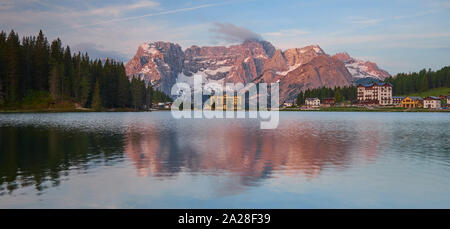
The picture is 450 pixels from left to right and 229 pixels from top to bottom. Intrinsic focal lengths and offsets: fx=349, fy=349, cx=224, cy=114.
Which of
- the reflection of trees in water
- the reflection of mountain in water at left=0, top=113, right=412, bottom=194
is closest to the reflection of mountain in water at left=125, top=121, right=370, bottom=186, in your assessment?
the reflection of mountain in water at left=0, top=113, right=412, bottom=194

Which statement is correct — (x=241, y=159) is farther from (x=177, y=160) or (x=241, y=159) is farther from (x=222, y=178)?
(x=222, y=178)

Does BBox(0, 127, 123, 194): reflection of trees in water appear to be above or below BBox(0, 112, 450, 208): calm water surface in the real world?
above

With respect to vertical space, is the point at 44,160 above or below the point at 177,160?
above

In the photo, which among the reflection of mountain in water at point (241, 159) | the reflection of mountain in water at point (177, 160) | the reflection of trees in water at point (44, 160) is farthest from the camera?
the reflection of mountain in water at point (241, 159)

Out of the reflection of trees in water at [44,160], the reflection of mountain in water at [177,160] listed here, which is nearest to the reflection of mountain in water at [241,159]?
the reflection of mountain in water at [177,160]

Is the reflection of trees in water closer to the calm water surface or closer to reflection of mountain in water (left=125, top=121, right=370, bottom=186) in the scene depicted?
the calm water surface

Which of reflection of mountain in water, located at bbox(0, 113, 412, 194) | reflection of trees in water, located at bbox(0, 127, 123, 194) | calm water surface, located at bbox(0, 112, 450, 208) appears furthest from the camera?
reflection of mountain in water, located at bbox(0, 113, 412, 194)

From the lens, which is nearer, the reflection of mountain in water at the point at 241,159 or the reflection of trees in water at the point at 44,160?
the reflection of trees in water at the point at 44,160

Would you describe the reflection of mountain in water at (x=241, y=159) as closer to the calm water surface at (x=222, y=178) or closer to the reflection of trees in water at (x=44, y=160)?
the calm water surface at (x=222, y=178)

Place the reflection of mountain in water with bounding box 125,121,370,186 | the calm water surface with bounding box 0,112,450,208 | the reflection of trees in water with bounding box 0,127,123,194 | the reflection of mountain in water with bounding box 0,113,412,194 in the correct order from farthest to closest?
the reflection of mountain in water with bounding box 125,121,370,186, the reflection of mountain in water with bounding box 0,113,412,194, the reflection of trees in water with bounding box 0,127,123,194, the calm water surface with bounding box 0,112,450,208

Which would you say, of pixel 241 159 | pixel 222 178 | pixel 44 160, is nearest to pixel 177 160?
pixel 241 159

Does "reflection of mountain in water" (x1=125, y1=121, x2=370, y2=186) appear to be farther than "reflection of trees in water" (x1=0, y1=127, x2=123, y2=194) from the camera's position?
Yes
